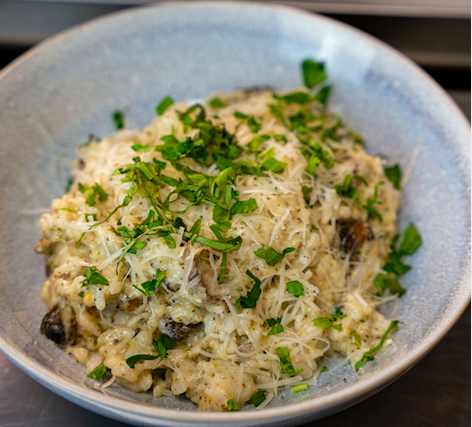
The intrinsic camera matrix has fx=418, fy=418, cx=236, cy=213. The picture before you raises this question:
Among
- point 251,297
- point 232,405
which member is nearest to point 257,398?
point 232,405

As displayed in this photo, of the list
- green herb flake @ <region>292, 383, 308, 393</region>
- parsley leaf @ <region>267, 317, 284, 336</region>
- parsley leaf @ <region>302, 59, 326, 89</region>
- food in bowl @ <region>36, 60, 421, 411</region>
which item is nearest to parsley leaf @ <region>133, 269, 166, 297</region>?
food in bowl @ <region>36, 60, 421, 411</region>

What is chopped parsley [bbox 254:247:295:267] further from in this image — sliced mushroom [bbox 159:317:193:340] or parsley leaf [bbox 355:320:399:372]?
parsley leaf [bbox 355:320:399:372]

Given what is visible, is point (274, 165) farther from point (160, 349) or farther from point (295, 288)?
point (160, 349)

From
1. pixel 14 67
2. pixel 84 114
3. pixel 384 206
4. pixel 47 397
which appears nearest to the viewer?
pixel 47 397

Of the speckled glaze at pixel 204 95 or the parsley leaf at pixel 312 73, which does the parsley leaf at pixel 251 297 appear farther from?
the parsley leaf at pixel 312 73

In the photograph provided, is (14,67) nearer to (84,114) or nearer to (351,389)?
(84,114)

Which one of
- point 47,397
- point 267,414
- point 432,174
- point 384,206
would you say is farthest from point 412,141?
point 47,397

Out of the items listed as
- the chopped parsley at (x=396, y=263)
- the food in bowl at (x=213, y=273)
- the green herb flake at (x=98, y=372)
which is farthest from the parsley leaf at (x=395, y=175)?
the green herb flake at (x=98, y=372)
